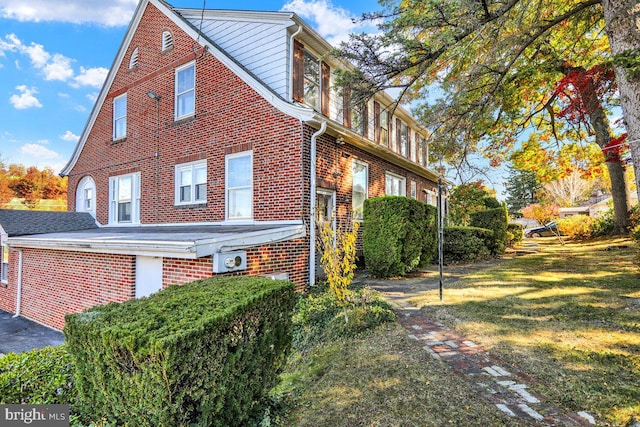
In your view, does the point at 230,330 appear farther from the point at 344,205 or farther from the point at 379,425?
the point at 344,205

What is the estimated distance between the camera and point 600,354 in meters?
3.99

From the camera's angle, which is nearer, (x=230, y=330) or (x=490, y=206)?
(x=230, y=330)

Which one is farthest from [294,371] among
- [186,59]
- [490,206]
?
[490,206]

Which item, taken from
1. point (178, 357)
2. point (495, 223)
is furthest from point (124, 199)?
point (495, 223)

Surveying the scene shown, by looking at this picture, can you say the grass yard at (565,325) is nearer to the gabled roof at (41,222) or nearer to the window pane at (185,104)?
the window pane at (185,104)

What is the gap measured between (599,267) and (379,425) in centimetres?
1087

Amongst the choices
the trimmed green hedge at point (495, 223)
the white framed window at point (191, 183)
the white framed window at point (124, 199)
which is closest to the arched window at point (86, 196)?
the white framed window at point (124, 199)

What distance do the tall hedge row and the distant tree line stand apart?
37070 mm

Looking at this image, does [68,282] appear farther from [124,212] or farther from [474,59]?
[474,59]

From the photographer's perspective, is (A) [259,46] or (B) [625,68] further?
(A) [259,46]

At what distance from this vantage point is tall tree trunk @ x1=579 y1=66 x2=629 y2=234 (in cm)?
973

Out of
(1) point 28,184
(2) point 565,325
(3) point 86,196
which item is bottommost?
(2) point 565,325

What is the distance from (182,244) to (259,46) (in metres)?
6.53

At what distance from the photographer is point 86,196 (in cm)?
1454
